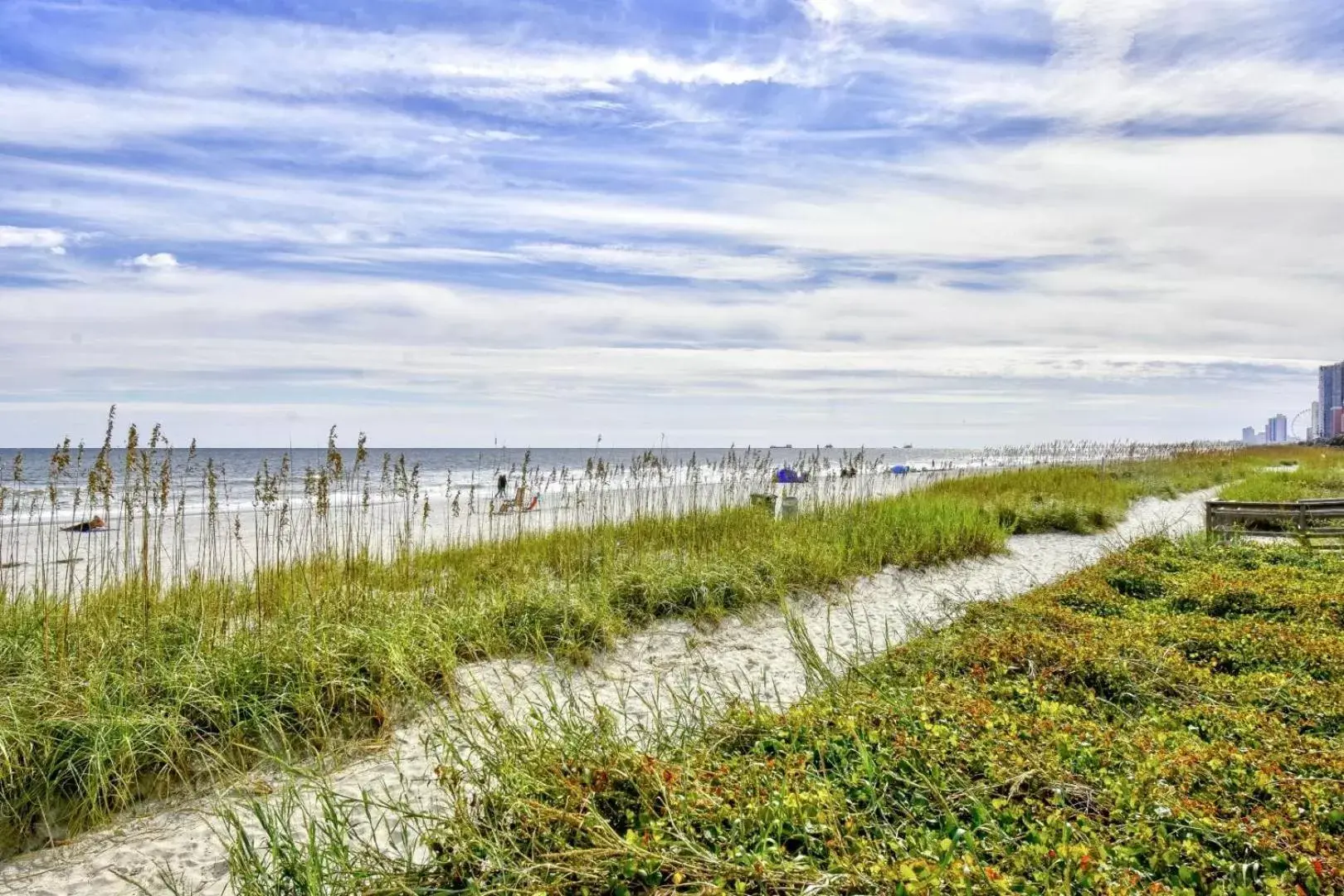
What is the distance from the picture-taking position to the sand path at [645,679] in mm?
3479

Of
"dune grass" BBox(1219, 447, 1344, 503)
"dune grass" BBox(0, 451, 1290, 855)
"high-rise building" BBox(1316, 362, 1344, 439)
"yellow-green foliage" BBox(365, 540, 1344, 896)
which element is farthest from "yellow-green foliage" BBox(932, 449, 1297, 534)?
"high-rise building" BBox(1316, 362, 1344, 439)

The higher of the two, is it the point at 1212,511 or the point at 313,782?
the point at 1212,511

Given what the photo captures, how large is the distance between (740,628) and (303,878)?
4.60 metres

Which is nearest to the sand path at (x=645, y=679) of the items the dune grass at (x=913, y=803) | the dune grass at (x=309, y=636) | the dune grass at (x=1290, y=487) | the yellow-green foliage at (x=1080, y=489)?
the dune grass at (x=309, y=636)

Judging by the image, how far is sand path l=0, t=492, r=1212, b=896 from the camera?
3.48m

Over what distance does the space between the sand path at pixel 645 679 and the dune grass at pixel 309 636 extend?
0.65 feet

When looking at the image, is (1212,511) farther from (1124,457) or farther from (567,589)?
(1124,457)

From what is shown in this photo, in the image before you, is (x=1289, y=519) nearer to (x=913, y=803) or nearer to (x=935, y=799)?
(x=935, y=799)

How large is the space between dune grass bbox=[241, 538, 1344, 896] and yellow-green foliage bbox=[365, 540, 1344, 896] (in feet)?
0.03

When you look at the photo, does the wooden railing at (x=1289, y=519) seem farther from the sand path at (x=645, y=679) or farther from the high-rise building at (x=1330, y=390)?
the high-rise building at (x=1330, y=390)

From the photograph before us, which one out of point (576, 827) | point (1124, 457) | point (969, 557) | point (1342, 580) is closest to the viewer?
point (576, 827)

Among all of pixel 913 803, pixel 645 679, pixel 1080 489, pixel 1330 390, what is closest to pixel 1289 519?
pixel 1080 489

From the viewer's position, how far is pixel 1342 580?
750cm

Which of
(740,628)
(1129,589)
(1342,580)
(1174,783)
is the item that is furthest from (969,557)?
(1174,783)
